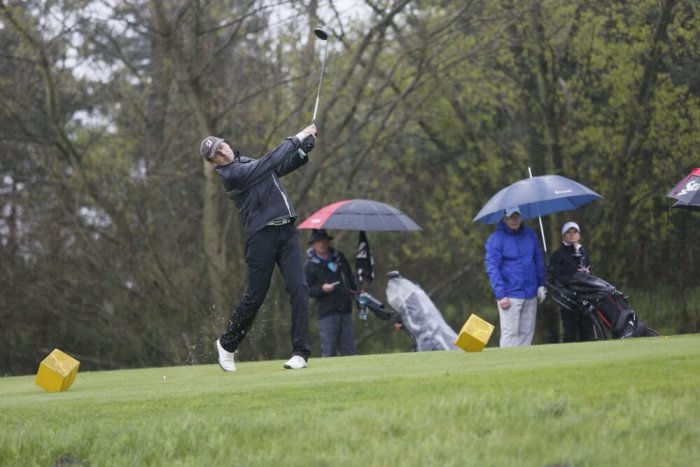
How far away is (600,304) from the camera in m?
15.9

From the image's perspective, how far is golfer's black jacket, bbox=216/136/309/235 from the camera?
1196cm

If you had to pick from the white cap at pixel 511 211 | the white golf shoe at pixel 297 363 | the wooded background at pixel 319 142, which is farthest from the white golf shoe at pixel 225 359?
the wooded background at pixel 319 142

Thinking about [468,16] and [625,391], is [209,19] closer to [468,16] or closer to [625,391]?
[468,16]

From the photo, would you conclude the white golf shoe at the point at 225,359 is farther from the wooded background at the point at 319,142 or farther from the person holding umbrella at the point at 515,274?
the wooded background at the point at 319,142

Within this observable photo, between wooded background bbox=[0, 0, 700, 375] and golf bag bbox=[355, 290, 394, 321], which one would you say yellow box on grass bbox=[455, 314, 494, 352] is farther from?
wooded background bbox=[0, 0, 700, 375]

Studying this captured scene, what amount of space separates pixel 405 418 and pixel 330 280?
30.7 feet

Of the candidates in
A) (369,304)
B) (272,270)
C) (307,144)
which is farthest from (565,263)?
(307,144)

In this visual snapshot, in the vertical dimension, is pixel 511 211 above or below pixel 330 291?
above

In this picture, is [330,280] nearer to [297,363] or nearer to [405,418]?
[297,363]

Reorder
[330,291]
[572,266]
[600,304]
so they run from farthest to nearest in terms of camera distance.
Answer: [330,291] → [572,266] → [600,304]

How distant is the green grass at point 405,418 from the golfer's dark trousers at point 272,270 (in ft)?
3.44

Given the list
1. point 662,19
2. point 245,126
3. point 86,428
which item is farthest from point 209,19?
point 86,428

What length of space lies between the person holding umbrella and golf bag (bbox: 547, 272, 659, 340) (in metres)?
0.26

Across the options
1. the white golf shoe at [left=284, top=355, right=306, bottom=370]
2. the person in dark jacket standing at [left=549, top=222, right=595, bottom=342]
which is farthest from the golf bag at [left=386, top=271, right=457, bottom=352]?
the white golf shoe at [left=284, top=355, right=306, bottom=370]
